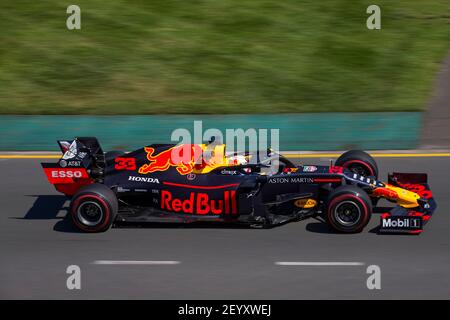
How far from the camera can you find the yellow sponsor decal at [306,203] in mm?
11141

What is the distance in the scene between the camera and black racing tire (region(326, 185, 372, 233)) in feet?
34.6

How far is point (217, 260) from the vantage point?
10016 millimetres

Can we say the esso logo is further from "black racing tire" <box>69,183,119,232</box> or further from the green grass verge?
the green grass verge

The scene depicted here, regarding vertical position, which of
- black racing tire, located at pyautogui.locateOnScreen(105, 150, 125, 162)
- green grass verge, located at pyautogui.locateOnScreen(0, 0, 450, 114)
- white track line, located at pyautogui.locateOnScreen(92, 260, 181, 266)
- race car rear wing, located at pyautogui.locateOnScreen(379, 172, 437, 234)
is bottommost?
white track line, located at pyautogui.locateOnScreen(92, 260, 181, 266)

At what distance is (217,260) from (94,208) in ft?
6.40

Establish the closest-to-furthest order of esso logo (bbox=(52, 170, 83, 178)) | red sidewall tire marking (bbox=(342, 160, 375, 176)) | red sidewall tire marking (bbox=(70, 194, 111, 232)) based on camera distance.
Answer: red sidewall tire marking (bbox=(70, 194, 111, 232)) → esso logo (bbox=(52, 170, 83, 178)) → red sidewall tire marking (bbox=(342, 160, 375, 176))

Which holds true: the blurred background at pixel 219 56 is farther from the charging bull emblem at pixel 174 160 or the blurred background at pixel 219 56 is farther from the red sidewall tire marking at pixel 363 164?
the charging bull emblem at pixel 174 160

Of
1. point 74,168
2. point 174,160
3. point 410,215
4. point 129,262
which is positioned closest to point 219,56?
point 174,160

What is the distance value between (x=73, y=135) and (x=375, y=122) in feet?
18.5

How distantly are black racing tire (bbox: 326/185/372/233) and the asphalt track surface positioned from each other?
0.52ft

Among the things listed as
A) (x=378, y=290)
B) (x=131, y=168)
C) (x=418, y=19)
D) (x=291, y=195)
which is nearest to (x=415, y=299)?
(x=378, y=290)

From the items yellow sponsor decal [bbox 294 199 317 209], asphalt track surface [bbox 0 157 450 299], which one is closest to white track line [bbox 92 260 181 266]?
asphalt track surface [bbox 0 157 450 299]

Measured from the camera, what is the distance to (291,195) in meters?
11.1

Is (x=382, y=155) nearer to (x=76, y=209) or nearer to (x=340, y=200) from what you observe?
(x=340, y=200)
